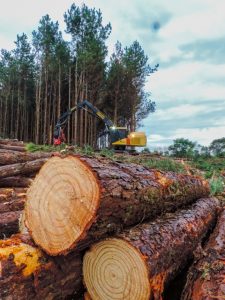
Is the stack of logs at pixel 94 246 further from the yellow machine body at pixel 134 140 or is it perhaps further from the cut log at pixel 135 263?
the yellow machine body at pixel 134 140

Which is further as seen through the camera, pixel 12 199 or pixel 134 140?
pixel 134 140

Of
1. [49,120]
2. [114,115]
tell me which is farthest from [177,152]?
[49,120]

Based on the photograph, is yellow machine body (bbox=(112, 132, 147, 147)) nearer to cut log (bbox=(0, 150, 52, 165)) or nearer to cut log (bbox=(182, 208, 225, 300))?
cut log (bbox=(0, 150, 52, 165))

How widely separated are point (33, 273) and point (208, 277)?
1413mm

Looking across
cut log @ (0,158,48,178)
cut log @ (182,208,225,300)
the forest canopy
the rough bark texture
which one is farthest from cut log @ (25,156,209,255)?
the forest canopy

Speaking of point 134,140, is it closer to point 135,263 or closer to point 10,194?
point 10,194

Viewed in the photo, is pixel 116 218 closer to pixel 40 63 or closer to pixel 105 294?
pixel 105 294

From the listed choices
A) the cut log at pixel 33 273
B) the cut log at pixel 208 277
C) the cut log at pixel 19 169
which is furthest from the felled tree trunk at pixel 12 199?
the cut log at pixel 208 277

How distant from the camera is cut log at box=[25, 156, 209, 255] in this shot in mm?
2490

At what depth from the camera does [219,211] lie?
524cm

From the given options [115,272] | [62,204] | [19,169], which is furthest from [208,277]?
[19,169]

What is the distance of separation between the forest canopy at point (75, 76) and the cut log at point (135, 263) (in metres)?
23.0

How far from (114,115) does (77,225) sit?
27.4 meters

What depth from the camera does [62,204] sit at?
2594 millimetres
